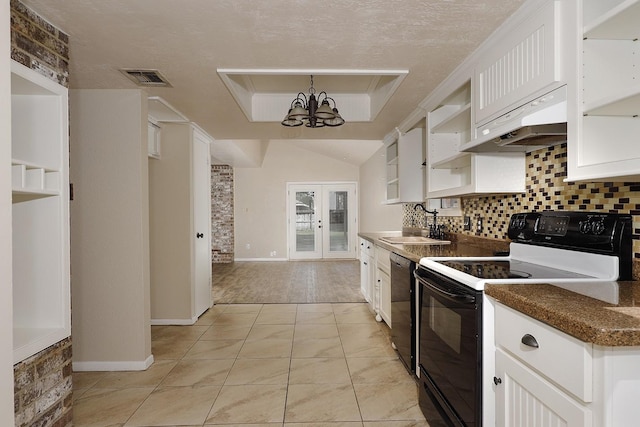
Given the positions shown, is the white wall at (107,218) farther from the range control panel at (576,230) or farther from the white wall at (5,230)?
the range control panel at (576,230)

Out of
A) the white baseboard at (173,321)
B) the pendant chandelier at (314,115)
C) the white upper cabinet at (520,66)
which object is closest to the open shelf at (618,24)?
Result: the white upper cabinet at (520,66)

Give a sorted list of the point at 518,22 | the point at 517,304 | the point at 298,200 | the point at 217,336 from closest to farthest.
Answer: the point at 517,304 < the point at 518,22 < the point at 217,336 < the point at 298,200

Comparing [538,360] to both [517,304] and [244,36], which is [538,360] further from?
[244,36]

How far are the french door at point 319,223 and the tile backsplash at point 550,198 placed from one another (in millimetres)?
6127

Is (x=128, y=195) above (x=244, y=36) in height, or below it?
below

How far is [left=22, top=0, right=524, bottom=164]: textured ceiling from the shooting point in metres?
1.76

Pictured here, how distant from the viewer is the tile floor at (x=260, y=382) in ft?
7.34

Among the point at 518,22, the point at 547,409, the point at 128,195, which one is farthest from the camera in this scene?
the point at 128,195

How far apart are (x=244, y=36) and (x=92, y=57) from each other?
3.38ft

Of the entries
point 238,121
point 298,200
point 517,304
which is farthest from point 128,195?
point 298,200

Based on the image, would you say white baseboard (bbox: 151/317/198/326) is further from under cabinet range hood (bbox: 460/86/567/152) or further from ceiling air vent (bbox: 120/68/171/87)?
under cabinet range hood (bbox: 460/86/567/152)

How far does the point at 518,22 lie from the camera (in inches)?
71.6

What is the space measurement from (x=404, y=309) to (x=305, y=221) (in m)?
6.80

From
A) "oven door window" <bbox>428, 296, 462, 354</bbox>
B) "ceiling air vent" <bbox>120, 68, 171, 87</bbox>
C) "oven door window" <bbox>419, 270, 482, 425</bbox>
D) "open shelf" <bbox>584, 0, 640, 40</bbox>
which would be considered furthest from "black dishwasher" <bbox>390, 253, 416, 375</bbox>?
"ceiling air vent" <bbox>120, 68, 171, 87</bbox>
